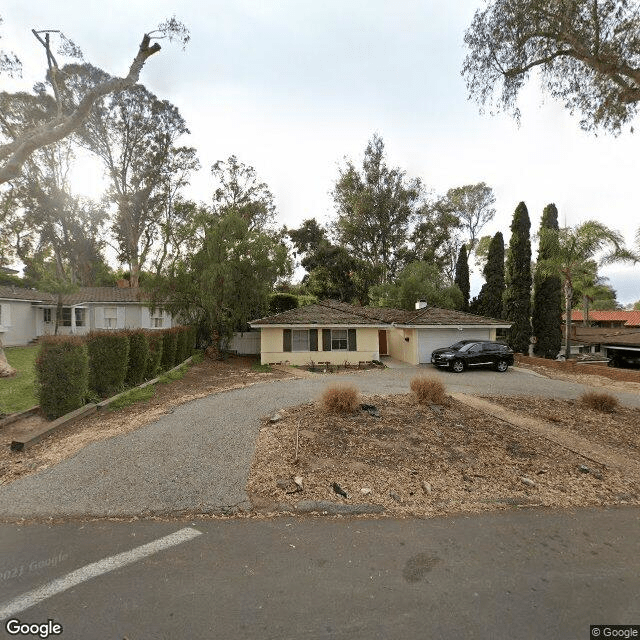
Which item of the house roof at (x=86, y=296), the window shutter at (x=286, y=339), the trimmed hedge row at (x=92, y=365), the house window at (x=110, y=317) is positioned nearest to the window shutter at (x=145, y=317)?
the house roof at (x=86, y=296)

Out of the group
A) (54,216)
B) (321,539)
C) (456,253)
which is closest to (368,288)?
(456,253)

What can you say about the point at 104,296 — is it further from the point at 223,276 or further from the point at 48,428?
the point at 48,428

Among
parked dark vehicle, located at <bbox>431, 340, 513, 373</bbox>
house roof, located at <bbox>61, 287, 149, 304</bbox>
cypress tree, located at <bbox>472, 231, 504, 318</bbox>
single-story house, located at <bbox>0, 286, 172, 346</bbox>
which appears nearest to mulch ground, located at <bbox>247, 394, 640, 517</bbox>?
parked dark vehicle, located at <bbox>431, 340, 513, 373</bbox>

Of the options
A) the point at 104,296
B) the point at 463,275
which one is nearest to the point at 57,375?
the point at 104,296

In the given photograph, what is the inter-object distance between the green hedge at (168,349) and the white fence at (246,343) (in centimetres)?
855

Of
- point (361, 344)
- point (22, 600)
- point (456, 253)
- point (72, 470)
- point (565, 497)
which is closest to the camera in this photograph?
point (22, 600)

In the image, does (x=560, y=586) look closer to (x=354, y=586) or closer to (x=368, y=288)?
(x=354, y=586)

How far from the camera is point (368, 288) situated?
33781mm

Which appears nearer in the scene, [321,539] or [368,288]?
[321,539]

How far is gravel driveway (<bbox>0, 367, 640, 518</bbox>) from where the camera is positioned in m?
4.44

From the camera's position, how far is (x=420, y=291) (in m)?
27.8

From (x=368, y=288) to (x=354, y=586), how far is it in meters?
31.5

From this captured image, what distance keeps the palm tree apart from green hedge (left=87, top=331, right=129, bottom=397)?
22.9m

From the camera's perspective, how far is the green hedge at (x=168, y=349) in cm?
1474
